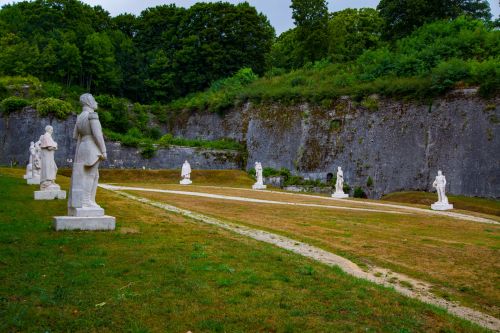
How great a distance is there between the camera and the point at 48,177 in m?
18.3

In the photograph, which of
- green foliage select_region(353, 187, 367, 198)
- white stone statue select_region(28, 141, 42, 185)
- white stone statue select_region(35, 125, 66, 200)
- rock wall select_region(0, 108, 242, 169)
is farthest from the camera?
rock wall select_region(0, 108, 242, 169)

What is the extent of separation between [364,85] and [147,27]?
37467mm

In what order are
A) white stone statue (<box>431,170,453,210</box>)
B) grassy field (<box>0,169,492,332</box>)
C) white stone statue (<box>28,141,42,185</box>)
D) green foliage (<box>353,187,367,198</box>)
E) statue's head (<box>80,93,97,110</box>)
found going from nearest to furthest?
1. grassy field (<box>0,169,492,332</box>)
2. statue's head (<box>80,93,97,110</box>)
3. white stone statue (<box>28,141,42,185</box>)
4. white stone statue (<box>431,170,453,210</box>)
5. green foliage (<box>353,187,367,198</box>)

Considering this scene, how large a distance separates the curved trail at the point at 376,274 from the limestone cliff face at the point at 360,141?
24103mm

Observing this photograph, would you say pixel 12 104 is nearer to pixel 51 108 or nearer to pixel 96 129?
pixel 51 108

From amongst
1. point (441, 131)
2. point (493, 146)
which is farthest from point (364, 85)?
point (493, 146)

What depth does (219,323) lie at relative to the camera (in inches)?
242

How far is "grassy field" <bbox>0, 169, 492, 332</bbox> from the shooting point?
243 inches

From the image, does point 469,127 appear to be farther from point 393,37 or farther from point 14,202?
point 14,202

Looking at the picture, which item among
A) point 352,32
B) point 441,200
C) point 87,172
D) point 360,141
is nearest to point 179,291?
point 87,172

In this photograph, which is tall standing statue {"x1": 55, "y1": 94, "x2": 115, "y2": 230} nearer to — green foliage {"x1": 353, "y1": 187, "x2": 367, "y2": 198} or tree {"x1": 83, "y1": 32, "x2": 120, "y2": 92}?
green foliage {"x1": 353, "y1": 187, "x2": 367, "y2": 198}

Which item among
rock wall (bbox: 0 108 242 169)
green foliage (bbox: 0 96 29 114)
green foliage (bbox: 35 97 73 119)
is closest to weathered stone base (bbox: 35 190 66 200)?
rock wall (bbox: 0 108 242 169)

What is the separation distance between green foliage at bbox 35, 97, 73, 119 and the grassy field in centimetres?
3535

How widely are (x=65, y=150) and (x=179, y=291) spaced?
1569 inches
